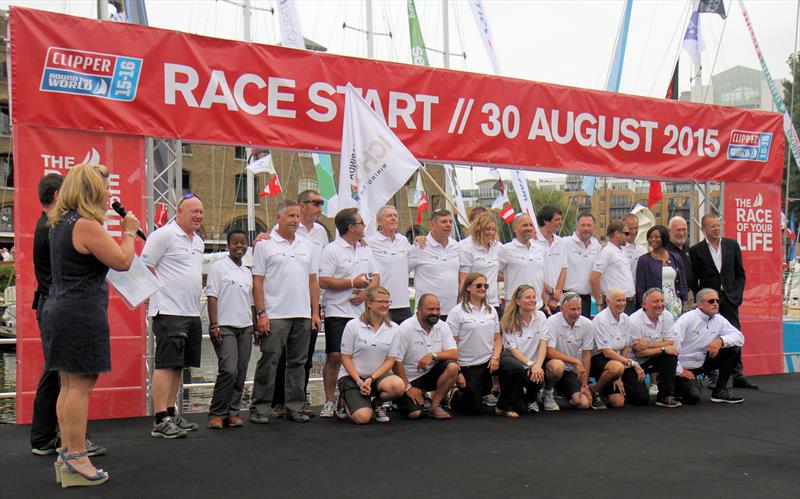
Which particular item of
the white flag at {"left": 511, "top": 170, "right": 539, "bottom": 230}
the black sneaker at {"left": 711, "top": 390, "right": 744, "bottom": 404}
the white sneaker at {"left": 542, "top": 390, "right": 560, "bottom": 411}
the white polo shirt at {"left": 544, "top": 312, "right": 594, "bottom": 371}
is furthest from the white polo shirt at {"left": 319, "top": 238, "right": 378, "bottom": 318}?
the white flag at {"left": 511, "top": 170, "right": 539, "bottom": 230}

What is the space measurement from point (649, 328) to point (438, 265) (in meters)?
1.99

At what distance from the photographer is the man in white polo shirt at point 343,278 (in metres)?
6.54

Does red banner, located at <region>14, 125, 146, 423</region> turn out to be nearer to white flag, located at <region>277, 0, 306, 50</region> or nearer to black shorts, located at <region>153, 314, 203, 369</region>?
black shorts, located at <region>153, 314, 203, 369</region>

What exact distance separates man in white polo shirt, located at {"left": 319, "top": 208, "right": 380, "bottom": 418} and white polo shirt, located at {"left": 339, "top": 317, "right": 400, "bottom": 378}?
0.85 feet

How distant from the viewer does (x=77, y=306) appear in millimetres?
4246

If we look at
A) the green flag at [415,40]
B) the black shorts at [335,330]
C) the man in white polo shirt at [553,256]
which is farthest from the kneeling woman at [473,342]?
the green flag at [415,40]

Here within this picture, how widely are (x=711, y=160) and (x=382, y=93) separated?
417cm

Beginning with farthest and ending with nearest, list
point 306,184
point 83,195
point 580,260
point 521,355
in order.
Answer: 1. point 306,184
2. point 580,260
3. point 521,355
4. point 83,195

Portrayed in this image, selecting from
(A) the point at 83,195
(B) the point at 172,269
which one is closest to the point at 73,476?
(A) the point at 83,195

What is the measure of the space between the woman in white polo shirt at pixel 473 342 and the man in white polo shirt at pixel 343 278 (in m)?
0.75

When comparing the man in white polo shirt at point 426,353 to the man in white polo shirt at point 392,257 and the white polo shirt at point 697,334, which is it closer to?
the man in white polo shirt at point 392,257

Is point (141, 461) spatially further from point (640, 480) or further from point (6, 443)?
point (640, 480)

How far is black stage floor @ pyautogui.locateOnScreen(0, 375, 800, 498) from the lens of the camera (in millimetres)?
4250

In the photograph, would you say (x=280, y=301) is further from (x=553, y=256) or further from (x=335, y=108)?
(x=553, y=256)
